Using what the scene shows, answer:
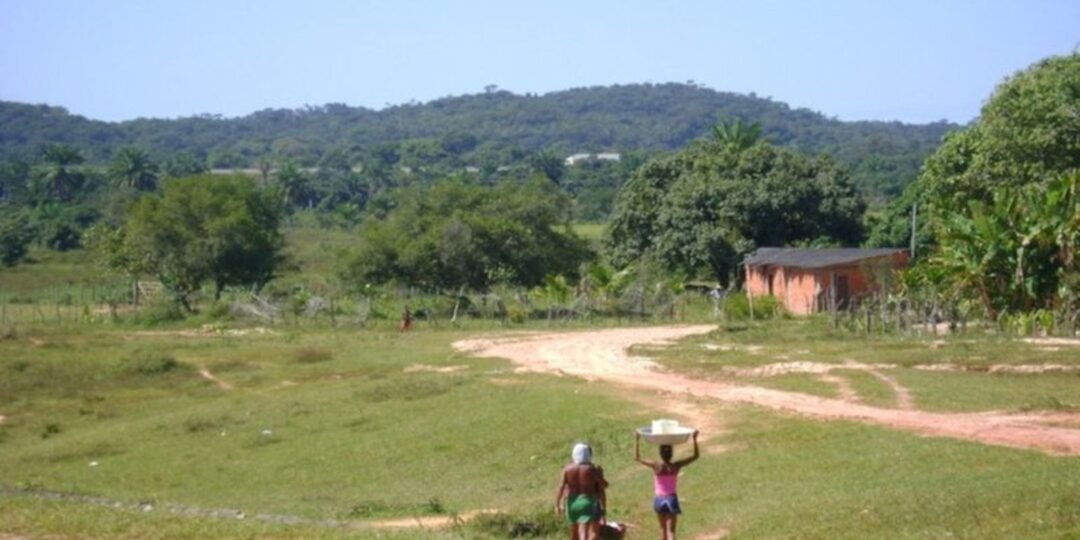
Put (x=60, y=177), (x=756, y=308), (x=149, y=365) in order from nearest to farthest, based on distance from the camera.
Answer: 1. (x=149, y=365)
2. (x=756, y=308)
3. (x=60, y=177)

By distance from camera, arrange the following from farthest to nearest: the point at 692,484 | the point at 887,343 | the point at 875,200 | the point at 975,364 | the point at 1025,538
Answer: the point at 875,200 < the point at 887,343 < the point at 975,364 < the point at 692,484 < the point at 1025,538

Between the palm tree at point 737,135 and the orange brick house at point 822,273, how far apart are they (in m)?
22.3

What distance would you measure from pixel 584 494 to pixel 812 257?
40121mm

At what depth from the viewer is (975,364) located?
3250 cm

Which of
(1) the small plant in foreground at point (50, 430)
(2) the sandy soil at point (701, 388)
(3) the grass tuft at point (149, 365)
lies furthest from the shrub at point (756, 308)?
(1) the small plant in foreground at point (50, 430)

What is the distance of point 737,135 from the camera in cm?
8062

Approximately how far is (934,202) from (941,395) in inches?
965

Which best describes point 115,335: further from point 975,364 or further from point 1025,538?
point 1025,538

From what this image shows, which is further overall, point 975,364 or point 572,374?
point 572,374

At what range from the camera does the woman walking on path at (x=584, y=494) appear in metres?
15.2

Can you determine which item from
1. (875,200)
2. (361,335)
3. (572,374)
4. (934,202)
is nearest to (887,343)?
(572,374)

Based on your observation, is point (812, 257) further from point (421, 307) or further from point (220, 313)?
point (220, 313)

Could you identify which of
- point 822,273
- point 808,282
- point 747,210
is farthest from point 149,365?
point 747,210

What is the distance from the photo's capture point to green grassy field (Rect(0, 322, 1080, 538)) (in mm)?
17469
